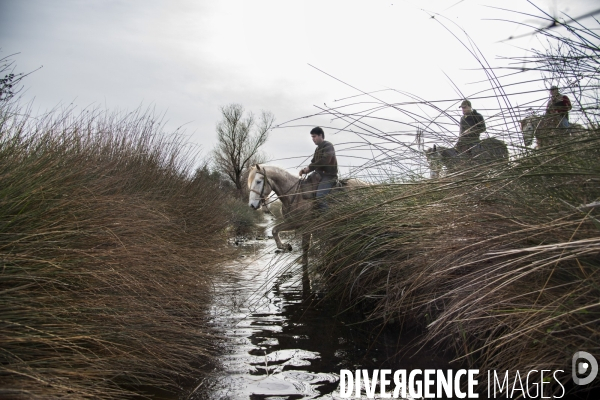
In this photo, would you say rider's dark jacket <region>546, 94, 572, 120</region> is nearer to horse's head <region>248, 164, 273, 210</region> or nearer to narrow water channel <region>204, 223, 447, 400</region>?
narrow water channel <region>204, 223, 447, 400</region>

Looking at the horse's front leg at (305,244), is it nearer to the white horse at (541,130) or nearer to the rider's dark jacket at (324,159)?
the rider's dark jacket at (324,159)

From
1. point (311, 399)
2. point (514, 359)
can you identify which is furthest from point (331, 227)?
point (514, 359)

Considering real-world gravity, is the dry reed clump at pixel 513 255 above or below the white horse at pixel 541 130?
below

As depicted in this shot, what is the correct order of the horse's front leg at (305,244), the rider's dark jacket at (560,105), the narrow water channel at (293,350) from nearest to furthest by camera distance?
the rider's dark jacket at (560,105)
the narrow water channel at (293,350)
the horse's front leg at (305,244)

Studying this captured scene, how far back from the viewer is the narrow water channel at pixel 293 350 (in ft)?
9.61

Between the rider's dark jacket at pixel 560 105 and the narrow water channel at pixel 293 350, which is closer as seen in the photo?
the rider's dark jacket at pixel 560 105

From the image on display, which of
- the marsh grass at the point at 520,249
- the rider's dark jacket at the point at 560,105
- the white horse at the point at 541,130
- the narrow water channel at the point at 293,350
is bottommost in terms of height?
the narrow water channel at the point at 293,350

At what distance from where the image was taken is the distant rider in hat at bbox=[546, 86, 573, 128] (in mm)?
2711

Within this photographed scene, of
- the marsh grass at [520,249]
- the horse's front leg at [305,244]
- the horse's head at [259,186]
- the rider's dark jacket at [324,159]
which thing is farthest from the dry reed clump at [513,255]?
the horse's head at [259,186]

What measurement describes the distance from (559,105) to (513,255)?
90 centimetres

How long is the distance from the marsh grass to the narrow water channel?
0.37 meters

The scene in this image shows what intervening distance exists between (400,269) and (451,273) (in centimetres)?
44

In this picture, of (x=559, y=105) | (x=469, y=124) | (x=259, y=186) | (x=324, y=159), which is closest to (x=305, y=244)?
(x=469, y=124)

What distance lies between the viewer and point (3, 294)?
90.3 inches
